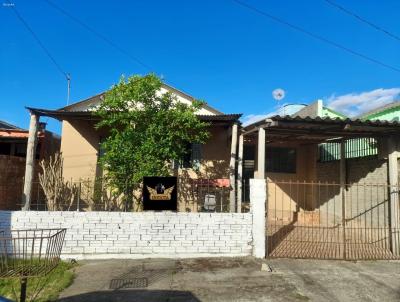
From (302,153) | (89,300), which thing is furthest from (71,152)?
(302,153)

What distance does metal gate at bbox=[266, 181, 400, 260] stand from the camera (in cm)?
841

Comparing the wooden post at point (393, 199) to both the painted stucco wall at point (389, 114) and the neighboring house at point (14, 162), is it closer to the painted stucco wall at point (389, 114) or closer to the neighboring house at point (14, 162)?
the painted stucco wall at point (389, 114)

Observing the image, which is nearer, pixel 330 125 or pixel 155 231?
pixel 155 231

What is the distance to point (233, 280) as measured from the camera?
633 cm

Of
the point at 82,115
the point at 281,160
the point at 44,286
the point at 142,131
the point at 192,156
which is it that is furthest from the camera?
the point at 281,160

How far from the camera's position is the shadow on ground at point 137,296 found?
213 inches

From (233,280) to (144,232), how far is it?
232cm

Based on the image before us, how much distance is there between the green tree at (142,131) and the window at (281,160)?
4633 millimetres

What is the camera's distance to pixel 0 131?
1278 cm

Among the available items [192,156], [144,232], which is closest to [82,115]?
[192,156]

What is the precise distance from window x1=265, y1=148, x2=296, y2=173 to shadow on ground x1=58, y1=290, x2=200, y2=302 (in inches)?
352

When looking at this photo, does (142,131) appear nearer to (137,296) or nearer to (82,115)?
(82,115)

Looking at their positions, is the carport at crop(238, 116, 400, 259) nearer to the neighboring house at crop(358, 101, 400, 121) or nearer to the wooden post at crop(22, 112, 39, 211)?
the neighboring house at crop(358, 101, 400, 121)

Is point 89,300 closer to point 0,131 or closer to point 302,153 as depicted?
point 0,131
